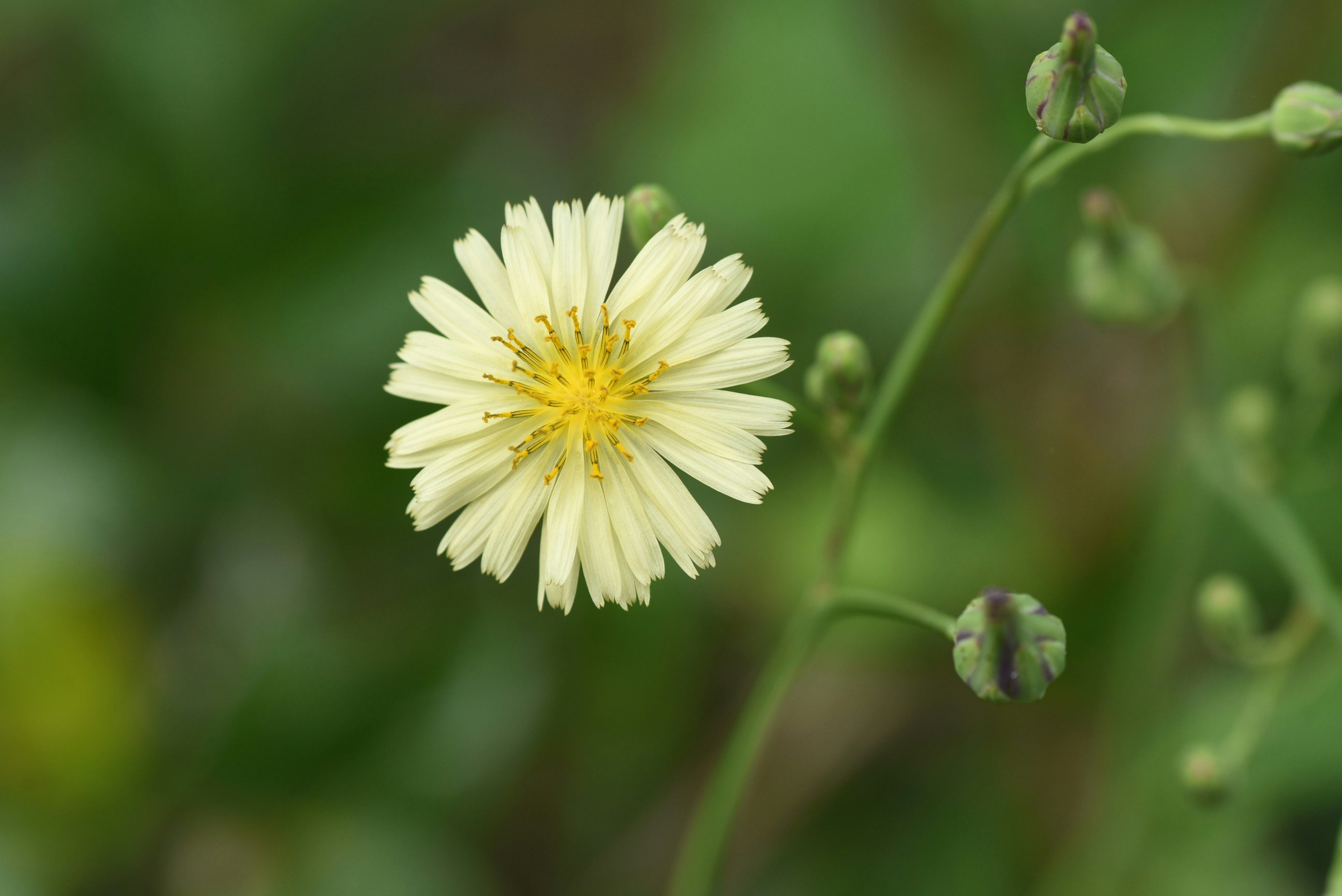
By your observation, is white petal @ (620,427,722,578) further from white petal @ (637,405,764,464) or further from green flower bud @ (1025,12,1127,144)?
green flower bud @ (1025,12,1127,144)

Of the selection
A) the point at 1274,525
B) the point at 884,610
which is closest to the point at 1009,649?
the point at 884,610

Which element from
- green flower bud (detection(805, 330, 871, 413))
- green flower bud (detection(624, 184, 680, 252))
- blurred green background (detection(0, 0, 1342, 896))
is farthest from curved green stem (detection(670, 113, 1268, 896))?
blurred green background (detection(0, 0, 1342, 896))

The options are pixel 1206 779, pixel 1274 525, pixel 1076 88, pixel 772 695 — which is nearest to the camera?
pixel 1076 88

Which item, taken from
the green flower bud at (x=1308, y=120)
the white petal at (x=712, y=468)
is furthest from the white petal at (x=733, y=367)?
the green flower bud at (x=1308, y=120)

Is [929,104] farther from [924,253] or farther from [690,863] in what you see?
[690,863]

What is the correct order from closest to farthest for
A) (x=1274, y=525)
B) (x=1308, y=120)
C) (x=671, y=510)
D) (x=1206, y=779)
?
(x=1308, y=120) → (x=671, y=510) → (x=1206, y=779) → (x=1274, y=525)

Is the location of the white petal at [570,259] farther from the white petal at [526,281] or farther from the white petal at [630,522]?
the white petal at [630,522]

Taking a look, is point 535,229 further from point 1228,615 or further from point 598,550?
point 1228,615

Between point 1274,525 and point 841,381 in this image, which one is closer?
point 841,381
